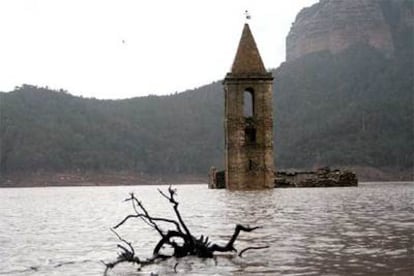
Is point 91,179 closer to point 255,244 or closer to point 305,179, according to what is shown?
point 305,179

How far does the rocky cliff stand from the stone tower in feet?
300

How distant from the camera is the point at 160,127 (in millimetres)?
117625

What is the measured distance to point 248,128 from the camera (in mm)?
47812

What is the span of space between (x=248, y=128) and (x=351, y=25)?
9950cm

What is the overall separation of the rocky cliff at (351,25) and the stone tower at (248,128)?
300 ft

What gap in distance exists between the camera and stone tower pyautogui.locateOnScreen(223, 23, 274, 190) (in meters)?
46.5

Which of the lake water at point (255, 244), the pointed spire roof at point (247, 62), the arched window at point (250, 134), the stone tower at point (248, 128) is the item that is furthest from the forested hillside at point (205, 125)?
the lake water at point (255, 244)

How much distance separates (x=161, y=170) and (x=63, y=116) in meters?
18.5

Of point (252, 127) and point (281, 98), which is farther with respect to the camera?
point (281, 98)

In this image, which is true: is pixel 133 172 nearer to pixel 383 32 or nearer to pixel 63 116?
pixel 63 116

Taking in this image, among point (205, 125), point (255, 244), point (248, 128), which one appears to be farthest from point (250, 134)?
point (205, 125)

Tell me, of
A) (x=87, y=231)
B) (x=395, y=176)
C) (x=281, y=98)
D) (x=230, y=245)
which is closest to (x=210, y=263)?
(x=230, y=245)

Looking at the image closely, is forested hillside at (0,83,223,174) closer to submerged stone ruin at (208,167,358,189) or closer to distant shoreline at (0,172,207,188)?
distant shoreline at (0,172,207,188)

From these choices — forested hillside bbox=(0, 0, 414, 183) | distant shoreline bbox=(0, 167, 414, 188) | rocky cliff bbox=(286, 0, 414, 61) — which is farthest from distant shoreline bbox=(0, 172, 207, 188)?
rocky cliff bbox=(286, 0, 414, 61)
